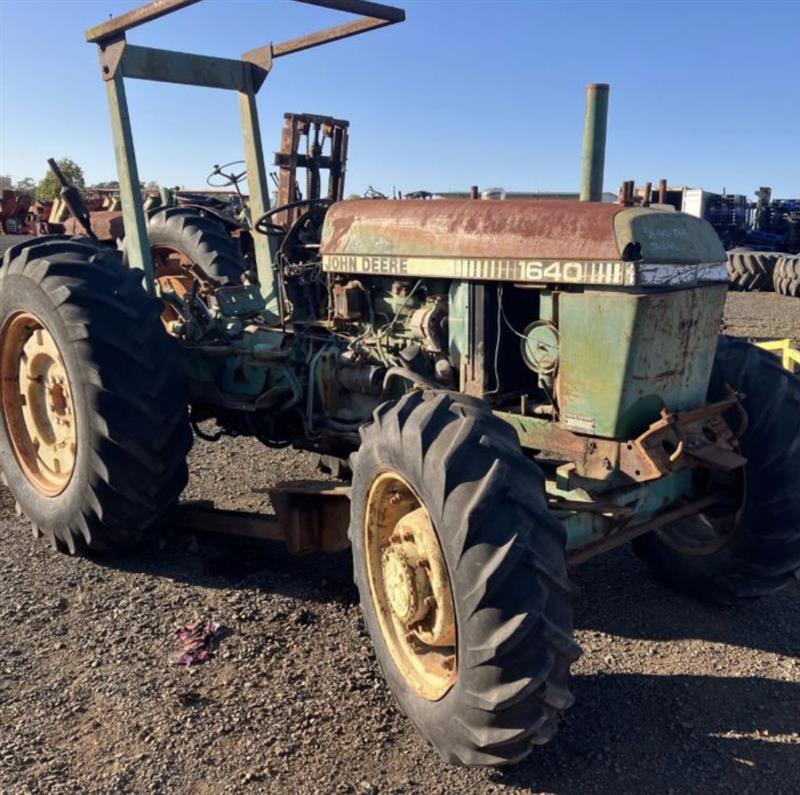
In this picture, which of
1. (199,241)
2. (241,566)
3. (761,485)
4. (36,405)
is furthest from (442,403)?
(199,241)

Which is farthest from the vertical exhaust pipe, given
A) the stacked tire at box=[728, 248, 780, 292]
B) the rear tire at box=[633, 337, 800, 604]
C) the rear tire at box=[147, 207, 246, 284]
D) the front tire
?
the stacked tire at box=[728, 248, 780, 292]

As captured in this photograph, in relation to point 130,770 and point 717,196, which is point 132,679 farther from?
point 717,196

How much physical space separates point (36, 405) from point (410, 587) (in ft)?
9.01

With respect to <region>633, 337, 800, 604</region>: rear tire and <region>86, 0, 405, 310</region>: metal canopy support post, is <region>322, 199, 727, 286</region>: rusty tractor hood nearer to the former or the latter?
<region>633, 337, 800, 604</region>: rear tire

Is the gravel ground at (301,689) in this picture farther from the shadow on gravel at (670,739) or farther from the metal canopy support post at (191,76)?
Answer: the metal canopy support post at (191,76)

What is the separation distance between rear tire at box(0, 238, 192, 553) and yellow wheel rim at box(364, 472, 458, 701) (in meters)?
1.39

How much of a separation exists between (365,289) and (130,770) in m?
2.35

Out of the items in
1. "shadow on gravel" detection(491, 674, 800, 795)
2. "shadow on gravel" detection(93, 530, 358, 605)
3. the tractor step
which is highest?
the tractor step

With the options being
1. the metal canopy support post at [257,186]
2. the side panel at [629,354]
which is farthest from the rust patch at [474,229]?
the metal canopy support post at [257,186]

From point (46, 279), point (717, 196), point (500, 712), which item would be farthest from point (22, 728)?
point (717, 196)

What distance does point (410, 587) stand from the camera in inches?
113

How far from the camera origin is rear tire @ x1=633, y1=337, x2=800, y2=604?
3.54 metres

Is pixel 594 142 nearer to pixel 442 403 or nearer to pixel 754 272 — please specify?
pixel 442 403

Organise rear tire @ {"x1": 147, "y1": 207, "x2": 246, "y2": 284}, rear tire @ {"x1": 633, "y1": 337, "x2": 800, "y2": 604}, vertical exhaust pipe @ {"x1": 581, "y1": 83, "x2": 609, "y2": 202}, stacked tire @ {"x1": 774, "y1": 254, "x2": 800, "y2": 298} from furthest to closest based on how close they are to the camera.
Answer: stacked tire @ {"x1": 774, "y1": 254, "x2": 800, "y2": 298} < rear tire @ {"x1": 147, "y1": 207, "x2": 246, "y2": 284} < rear tire @ {"x1": 633, "y1": 337, "x2": 800, "y2": 604} < vertical exhaust pipe @ {"x1": 581, "y1": 83, "x2": 609, "y2": 202}
